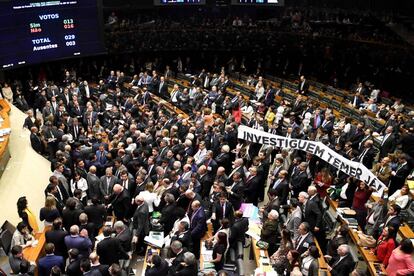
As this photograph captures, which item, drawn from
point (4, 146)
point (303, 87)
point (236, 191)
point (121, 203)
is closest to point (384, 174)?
point (236, 191)

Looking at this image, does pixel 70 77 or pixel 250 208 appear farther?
pixel 70 77

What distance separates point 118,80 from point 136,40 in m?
4.74

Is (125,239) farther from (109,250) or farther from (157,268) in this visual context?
(157,268)

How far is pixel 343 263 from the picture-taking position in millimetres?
6523

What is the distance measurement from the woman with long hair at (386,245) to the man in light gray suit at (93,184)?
196 inches

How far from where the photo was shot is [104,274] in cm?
627

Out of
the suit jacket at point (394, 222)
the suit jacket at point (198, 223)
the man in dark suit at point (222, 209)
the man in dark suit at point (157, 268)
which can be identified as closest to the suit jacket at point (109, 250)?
the man in dark suit at point (157, 268)

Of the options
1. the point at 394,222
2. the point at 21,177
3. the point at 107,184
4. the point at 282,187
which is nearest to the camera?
the point at 394,222

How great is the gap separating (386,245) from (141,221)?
3.77 metres

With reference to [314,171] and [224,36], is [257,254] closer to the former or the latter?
[314,171]

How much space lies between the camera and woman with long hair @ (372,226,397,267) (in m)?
6.97

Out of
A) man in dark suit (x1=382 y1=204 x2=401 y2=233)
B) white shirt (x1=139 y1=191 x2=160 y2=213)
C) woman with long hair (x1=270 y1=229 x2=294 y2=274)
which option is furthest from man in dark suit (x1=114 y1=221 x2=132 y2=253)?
man in dark suit (x1=382 y1=204 x2=401 y2=233)

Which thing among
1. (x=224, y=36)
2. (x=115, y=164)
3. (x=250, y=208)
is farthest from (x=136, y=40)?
(x=250, y=208)

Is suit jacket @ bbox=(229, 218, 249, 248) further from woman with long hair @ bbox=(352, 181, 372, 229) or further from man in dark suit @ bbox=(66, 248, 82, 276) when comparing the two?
woman with long hair @ bbox=(352, 181, 372, 229)
